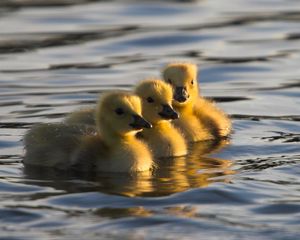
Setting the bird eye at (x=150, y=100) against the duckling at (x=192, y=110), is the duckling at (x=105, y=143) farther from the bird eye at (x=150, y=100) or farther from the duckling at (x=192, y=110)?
the duckling at (x=192, y=110)

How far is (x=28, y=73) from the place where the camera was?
14.0 metres

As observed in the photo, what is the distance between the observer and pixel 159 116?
999cm

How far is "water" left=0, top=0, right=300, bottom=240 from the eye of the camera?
8.04 m

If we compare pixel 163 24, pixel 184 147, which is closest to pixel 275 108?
pixel 184 147

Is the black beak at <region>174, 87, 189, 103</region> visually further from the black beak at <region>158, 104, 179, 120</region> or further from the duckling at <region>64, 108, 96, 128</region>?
the duckling at <region>64, 108, 96, 128</region>

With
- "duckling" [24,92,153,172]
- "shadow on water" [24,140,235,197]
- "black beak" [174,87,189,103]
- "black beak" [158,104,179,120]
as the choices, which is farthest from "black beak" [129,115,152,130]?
"black beak" [174,87,189,103]

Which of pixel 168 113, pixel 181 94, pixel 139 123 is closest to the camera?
pixel 139 123

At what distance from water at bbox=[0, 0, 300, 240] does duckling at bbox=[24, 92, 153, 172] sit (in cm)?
11

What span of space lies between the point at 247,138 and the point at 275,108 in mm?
1378

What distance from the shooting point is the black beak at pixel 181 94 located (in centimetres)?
1053

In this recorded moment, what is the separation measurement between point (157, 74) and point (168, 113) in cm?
401

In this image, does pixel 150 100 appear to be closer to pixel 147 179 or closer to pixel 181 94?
pixel 181 94

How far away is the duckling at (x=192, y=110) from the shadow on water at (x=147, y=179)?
778mm

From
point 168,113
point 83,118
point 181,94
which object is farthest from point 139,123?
point 181,94
